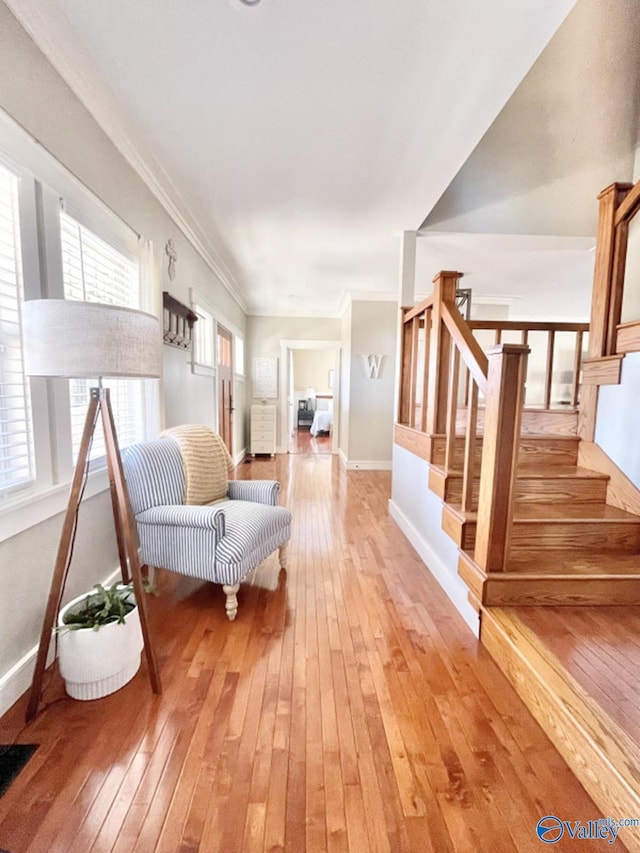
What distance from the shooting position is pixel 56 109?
5.14ft

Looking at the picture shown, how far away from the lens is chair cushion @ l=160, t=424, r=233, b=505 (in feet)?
7.31

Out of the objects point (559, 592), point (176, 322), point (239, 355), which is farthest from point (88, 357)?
point (239, 355)

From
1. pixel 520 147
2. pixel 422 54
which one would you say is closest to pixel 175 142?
pixel 422 54

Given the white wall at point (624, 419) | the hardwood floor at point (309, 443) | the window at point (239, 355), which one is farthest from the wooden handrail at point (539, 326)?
the hardwood floor at point (309, 443)

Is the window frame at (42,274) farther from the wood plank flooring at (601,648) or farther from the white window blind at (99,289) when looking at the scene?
the wood plank flooring at (601,648)

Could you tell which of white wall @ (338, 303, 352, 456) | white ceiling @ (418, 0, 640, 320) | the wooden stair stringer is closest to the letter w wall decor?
white wall @ (338, 303, 352, 456)

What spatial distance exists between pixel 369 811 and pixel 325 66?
107 inches

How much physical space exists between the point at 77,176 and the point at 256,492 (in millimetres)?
1891

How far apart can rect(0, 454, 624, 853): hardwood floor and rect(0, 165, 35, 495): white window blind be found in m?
0.87

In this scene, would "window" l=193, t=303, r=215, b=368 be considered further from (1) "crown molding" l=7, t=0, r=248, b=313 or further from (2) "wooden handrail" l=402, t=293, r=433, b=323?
(2) "wooden handrail" l=402, t=293, r=433, b=323

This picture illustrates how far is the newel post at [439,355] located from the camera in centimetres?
250

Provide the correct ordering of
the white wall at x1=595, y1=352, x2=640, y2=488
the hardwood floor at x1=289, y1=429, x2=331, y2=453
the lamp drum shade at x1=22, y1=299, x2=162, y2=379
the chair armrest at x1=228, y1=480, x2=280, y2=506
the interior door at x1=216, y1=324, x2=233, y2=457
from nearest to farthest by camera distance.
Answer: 1. the lamp drum shade at x1=22, y1=299, x2=162, y2=379
2. the white wall at x1=595, y1=352, x2=640, y2=488
3. the chair armrest at x1=228, y1=480, x2=280, y2=506
4. the interior door at x1=216, y1=324, x2=233, y2=457
5. the hardwood floor at x1=289, y1=429, x2=331, y2=453

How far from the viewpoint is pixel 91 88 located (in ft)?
5.61

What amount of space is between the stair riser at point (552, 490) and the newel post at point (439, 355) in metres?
0.47
